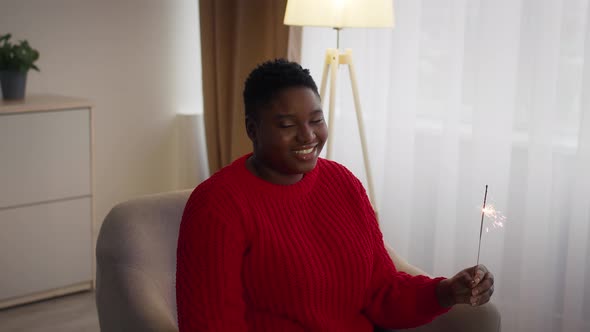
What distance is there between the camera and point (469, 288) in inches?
65.0

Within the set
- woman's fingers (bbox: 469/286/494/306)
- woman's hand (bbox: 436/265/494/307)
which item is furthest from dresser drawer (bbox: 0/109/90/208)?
woman's fingers (bbox: 469/286/494/306)

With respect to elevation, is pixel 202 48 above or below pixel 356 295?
above

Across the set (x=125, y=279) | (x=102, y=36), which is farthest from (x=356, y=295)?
(x=102, y=36)

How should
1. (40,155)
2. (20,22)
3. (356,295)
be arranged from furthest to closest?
(20,22) → (40,155) → (356,295)

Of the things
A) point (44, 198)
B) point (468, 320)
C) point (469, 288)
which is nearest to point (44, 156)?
point (44, 198)

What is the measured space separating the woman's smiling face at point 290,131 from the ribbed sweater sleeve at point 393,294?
0.26m

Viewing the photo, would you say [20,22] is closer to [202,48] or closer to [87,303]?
[202,48]

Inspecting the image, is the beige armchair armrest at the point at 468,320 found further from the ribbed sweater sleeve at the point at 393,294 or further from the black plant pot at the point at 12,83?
the black plant pot at the point at 12,83

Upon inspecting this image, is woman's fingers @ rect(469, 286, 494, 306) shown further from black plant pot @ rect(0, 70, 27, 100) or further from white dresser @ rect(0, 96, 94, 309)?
black plant pot @ rect(0, 70, 27, 100)

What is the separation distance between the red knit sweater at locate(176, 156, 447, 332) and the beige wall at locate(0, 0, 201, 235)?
2.33 metres

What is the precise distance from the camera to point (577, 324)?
288 cm

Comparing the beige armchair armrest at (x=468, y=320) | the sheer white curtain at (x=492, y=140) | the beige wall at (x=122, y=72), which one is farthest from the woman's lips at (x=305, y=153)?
the beige wall at (x=122, y=72)

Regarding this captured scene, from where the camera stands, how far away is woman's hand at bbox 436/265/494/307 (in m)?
1.62

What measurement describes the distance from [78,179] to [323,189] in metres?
2.00
